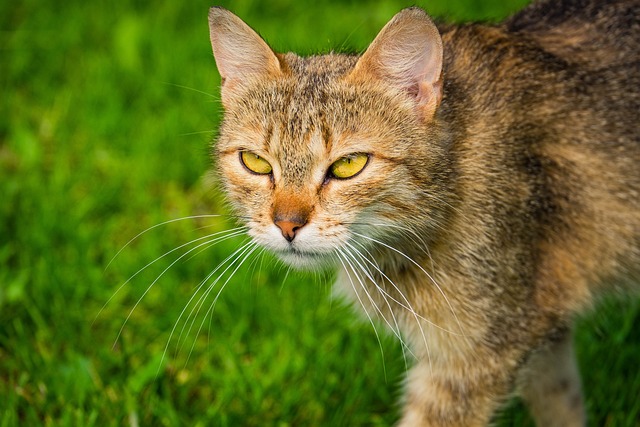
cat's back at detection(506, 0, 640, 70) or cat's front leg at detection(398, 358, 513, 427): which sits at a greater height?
cat's back at detection(506, 0, 640, 70)

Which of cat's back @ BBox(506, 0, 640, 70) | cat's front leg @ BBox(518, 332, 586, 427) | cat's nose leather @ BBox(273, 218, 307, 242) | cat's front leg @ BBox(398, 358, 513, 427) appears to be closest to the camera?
cat's nose leather @ BBox(273, 218, 307, 242)

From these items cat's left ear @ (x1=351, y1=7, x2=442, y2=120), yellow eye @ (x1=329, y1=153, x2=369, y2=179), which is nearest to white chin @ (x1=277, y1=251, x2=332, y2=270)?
yellow eye @ (x1=329, y1=153, x2=369, y2=179)

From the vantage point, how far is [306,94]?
3.05 metres

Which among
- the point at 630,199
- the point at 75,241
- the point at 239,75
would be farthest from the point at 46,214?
the point at 630,199

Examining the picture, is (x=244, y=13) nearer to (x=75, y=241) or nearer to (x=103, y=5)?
(x=103, y=5)

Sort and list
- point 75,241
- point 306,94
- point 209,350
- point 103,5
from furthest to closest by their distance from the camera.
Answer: point 103,5
point 75,241
point 209,350
point 306,94

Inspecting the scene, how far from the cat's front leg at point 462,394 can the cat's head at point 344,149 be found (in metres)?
0.53

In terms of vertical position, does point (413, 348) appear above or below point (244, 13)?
below

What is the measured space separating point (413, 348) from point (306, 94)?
1.06 metres

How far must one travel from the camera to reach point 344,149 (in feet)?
9.66

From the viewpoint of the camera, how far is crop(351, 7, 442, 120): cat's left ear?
291cm

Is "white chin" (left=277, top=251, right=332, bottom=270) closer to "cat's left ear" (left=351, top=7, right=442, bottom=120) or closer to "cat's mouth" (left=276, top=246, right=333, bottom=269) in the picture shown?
"cat's mouth" (left=276, top=246, right=333, bottom=269)

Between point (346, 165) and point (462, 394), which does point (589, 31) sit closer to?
point (346, 165)

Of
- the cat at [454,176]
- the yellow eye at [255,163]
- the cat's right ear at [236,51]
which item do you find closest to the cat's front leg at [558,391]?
the cat at [454,176]
